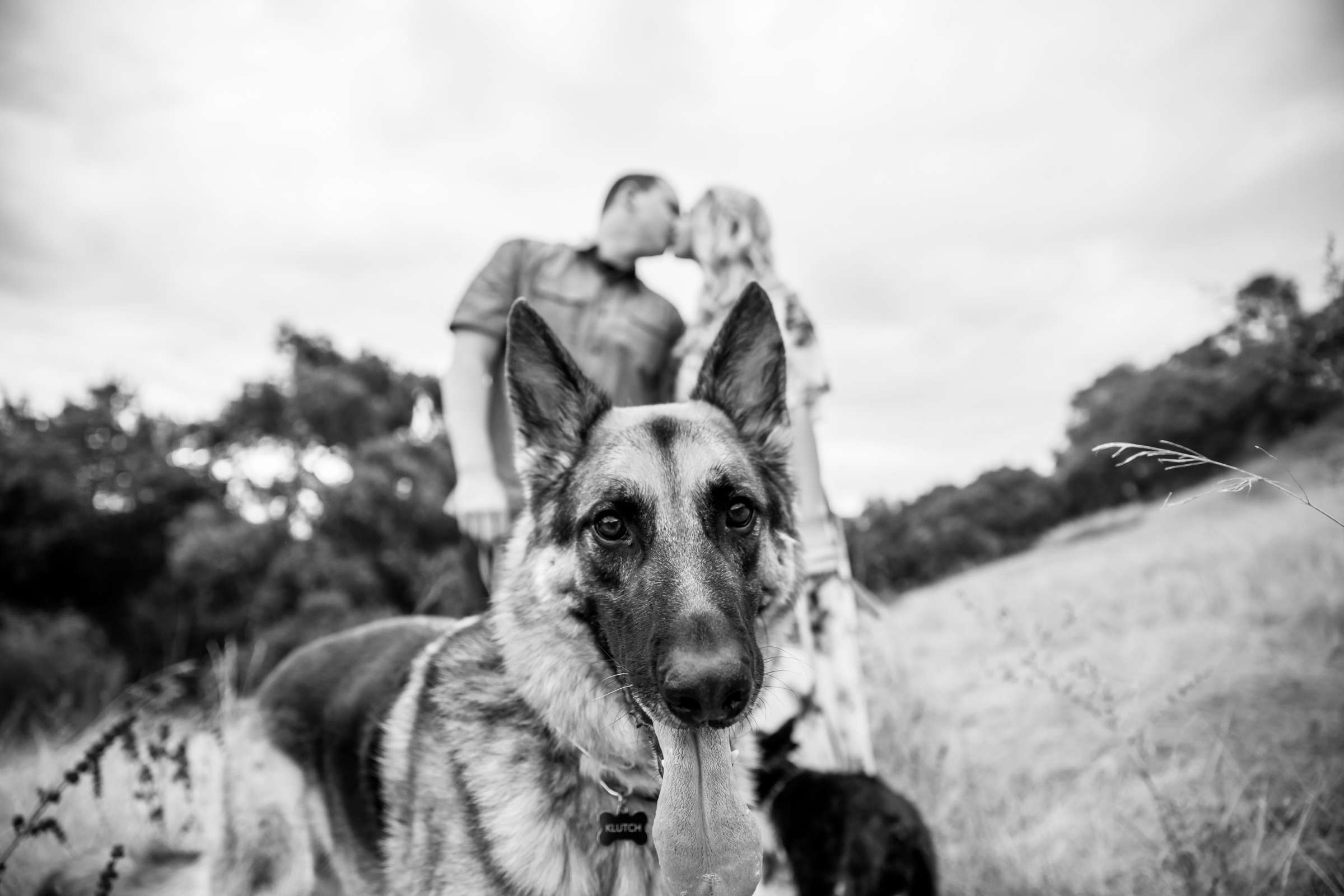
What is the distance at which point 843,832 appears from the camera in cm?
319

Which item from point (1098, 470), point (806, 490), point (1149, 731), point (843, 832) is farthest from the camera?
point (1098, 470)

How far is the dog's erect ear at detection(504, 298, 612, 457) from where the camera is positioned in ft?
7.94

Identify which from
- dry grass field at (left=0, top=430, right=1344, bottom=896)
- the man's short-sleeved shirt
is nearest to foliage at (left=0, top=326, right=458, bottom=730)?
dry grass field at (left=0, top=430, right=1344, bottom=896)

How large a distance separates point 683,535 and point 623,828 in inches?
36.2

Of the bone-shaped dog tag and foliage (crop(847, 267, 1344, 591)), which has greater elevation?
foliage (crop(847, 267, 1344, 591))

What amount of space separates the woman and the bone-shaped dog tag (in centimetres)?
162

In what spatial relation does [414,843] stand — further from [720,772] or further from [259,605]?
[259,605]

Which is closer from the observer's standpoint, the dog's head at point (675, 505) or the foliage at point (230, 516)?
the dog's head at point (675, 505)

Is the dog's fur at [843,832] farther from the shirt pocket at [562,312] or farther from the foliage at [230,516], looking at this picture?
the foliage at [230,516]

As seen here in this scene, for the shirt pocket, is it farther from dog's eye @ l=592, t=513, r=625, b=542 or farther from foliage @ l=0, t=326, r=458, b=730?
foliage @ l=0, t=326, r=458, b=730

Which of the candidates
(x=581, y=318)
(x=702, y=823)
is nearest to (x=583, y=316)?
(x=581, y=318)

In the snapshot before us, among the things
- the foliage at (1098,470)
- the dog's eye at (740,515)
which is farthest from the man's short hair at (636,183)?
the foliage at (1098,470)

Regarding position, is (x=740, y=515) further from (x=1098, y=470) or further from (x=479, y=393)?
(x=1098, y=470)

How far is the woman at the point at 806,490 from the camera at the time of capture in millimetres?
3592
